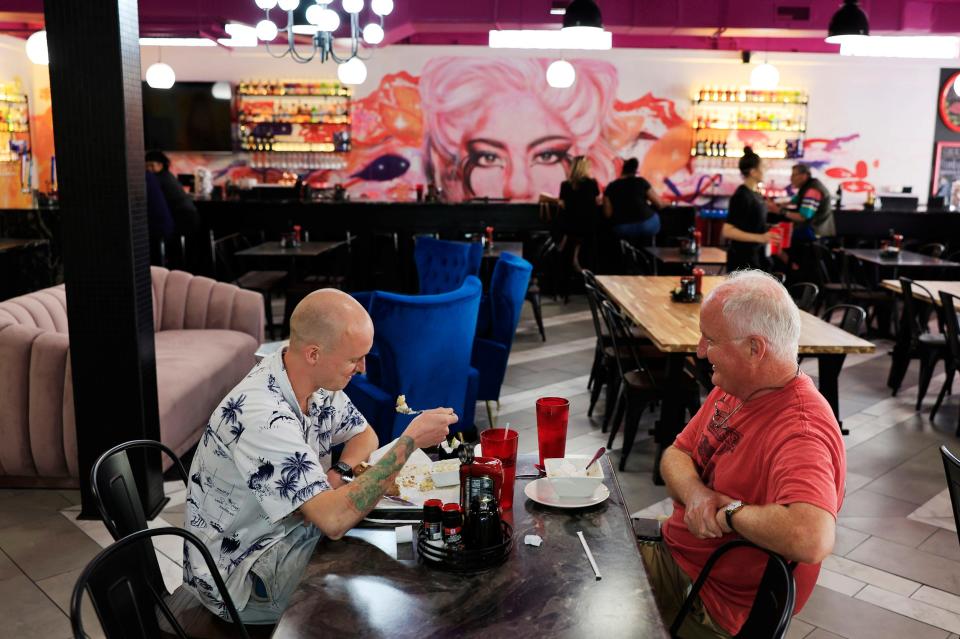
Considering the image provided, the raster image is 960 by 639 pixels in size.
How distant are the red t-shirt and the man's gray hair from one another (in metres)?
0.10

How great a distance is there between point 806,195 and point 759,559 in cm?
745

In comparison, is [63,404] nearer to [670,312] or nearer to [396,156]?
[670,312]

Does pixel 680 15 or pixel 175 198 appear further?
pixel 680 15

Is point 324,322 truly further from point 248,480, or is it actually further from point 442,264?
point 442,264

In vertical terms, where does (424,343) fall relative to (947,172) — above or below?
below

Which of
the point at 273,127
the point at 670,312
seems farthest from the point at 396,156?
the point at 670,312

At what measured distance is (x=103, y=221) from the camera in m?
3.52

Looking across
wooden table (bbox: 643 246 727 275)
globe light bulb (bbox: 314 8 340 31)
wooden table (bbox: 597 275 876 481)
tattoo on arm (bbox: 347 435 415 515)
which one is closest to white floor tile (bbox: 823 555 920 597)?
wooden table (bbox: 597 275 876 481)

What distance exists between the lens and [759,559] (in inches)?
76.0

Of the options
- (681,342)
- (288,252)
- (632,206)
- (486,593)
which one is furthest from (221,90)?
(486,593)

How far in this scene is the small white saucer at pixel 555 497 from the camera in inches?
78.5

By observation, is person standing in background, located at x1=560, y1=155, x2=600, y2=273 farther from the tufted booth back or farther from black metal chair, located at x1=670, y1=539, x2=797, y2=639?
black metal chair, located at x1=670, y1=539, x2=797, y2=639

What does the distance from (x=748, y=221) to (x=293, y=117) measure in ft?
22.9

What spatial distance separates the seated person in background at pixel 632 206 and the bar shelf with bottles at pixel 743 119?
3032 mm
